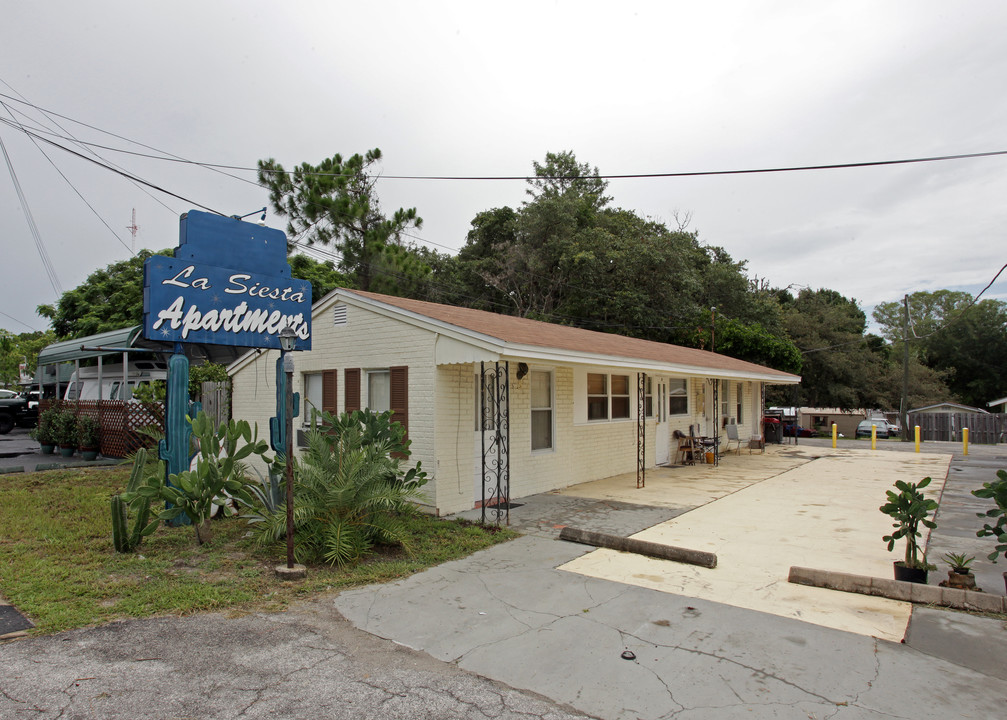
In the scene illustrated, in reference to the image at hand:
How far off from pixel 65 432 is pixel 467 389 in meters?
11.9

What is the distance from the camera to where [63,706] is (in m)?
3.33

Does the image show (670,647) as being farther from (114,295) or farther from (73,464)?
(114,295)

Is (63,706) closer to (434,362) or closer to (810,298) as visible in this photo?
(434,362)

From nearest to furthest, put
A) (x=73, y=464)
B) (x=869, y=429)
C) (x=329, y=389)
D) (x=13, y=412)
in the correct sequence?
(x=329, y=389)
(x=73, y=464)
(x=13, y=412)
(x=869, y=429)

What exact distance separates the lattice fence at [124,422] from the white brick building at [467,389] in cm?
228

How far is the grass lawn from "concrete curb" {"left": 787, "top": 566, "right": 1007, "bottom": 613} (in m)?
3.29

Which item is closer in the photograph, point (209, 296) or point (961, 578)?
point (961, 578)

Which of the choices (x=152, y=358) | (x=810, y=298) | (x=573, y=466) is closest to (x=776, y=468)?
(x=573, y=466)

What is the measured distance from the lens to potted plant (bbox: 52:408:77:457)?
14.8m

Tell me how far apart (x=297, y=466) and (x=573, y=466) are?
5.79 m

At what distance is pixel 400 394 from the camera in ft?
29.3

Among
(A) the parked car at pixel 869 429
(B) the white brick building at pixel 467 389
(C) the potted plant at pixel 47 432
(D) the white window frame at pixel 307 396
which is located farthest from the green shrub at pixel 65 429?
(A) the parked car at pixel 869 429

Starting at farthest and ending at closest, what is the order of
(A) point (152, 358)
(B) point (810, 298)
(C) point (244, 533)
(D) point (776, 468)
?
(B) point (810, 298), (A) point (152, 358), (D) point (776, 468), (C) point (244, 533)

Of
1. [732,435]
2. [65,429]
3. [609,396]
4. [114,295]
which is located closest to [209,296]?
[609,396]
